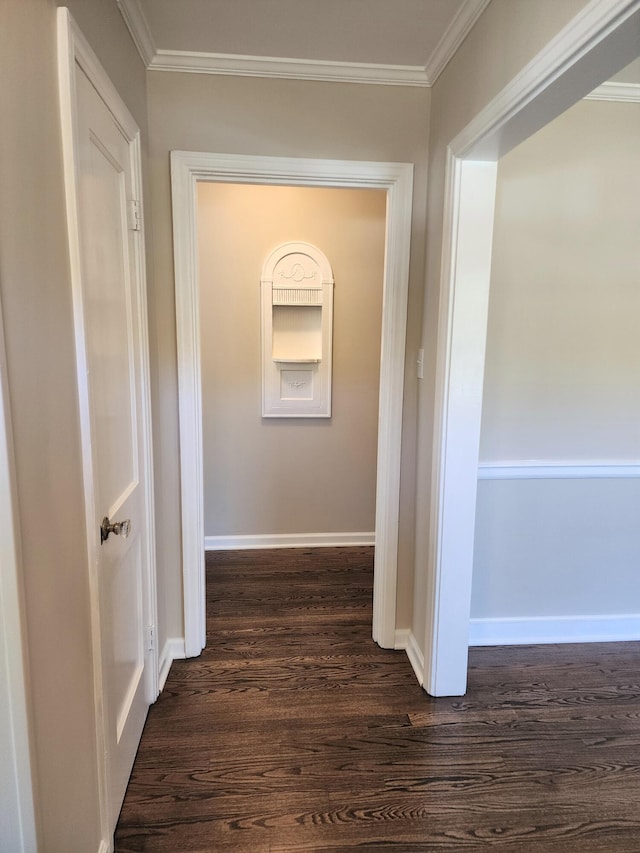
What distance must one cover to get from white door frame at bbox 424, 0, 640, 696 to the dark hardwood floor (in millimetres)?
270

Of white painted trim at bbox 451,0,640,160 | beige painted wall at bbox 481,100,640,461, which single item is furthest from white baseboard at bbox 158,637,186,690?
white painted trim at bbox 451,0,640,160

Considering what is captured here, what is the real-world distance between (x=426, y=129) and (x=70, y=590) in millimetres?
2167

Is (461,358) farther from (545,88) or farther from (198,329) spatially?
(198,329)

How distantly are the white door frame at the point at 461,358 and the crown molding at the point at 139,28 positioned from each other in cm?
116

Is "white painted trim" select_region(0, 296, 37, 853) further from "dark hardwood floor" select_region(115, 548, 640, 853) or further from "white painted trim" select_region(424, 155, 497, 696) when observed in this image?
"white painted trim" select_region(424, 155, 497, 696)

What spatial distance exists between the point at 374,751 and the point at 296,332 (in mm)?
2454

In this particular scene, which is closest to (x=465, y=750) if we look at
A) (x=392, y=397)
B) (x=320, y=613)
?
(x=320, y=613)

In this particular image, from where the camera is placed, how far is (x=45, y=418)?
1036mm

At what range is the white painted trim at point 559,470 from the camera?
2.37 m

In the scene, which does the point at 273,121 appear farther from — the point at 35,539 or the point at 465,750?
the point at 465,750

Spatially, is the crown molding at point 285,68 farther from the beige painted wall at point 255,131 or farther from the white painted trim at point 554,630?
the white painted trim at point 554,630

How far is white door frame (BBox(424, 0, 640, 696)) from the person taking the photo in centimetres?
155

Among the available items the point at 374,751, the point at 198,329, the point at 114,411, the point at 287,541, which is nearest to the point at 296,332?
the point at 198,329

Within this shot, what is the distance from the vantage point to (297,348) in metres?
3.42
